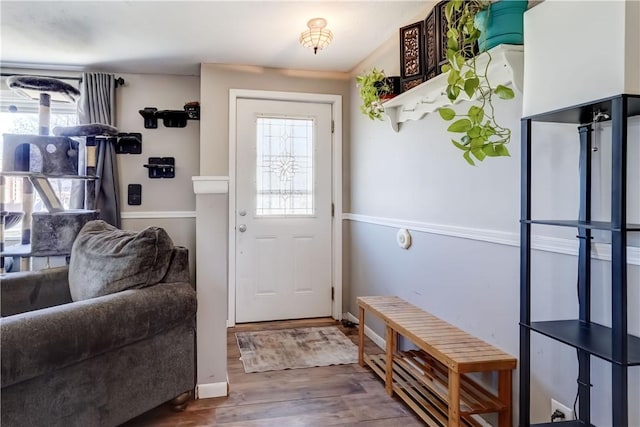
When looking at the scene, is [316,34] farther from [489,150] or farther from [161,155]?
[161,155]

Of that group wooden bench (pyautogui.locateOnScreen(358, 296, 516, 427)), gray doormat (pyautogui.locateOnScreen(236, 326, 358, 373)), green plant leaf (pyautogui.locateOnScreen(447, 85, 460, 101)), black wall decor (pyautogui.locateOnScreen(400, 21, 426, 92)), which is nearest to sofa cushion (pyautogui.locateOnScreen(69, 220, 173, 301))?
gray doormat (pyautogui.locateOnScreen(236, 326, 358, 373))

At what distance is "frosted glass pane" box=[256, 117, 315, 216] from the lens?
141 inches

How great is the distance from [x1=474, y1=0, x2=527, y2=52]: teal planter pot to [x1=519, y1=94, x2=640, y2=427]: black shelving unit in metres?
0.40

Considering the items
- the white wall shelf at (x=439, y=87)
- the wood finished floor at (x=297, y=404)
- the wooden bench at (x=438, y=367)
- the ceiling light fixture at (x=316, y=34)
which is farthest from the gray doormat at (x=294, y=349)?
the ceiling light fixture at (x=316, y=34)

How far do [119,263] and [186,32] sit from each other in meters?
1.69

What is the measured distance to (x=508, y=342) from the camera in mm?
1750

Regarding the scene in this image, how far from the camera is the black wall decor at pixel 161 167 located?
3623 mm

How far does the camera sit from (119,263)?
196 centimetres

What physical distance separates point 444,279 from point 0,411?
1988 mm

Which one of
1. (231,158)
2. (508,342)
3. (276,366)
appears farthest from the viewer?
(231,158)

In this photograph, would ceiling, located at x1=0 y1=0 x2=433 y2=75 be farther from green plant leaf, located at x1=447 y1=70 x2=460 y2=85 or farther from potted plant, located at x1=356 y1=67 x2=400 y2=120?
green plant leaf, located at x1=447 y1=70 x2=460 y2=85

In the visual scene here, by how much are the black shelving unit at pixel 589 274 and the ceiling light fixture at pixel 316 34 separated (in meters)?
1.62

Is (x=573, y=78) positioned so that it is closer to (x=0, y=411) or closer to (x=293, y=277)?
(x=0, y=411)

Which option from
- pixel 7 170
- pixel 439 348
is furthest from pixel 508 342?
pixel 7 170
